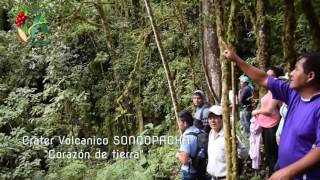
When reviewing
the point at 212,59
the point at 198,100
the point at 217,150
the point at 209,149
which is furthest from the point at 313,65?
the point at 212,59

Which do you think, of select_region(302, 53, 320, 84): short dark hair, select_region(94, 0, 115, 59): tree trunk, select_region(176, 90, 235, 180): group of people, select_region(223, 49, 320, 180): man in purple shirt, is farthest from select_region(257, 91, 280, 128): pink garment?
select_region(94, 0, 115, 59): tree trunk

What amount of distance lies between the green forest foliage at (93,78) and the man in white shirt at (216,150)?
13.9 feet

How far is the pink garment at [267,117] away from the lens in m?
4.54

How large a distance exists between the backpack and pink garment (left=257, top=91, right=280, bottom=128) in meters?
0.75

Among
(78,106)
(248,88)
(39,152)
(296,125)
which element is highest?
(296,125)

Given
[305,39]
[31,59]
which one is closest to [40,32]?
[31,59]

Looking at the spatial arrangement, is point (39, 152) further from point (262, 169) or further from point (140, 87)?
point (262, 169)

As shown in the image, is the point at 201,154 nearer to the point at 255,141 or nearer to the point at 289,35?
the point at 255,141

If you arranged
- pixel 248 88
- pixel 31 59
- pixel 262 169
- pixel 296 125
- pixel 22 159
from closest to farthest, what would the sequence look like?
1. pixel 296 125
2. pixel 262 169
3. pixel 248 88
4. pixel 22 159
5. pixel 31 59

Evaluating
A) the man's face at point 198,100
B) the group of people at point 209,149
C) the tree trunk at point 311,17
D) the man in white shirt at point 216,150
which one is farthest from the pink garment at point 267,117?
the tree trunk at point 311,17

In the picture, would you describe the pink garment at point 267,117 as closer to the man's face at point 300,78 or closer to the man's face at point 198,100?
the man's face at point 198,100

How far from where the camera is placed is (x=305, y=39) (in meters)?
6.98

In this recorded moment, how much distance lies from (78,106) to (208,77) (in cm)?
461

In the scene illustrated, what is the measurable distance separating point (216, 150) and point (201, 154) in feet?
1.08
